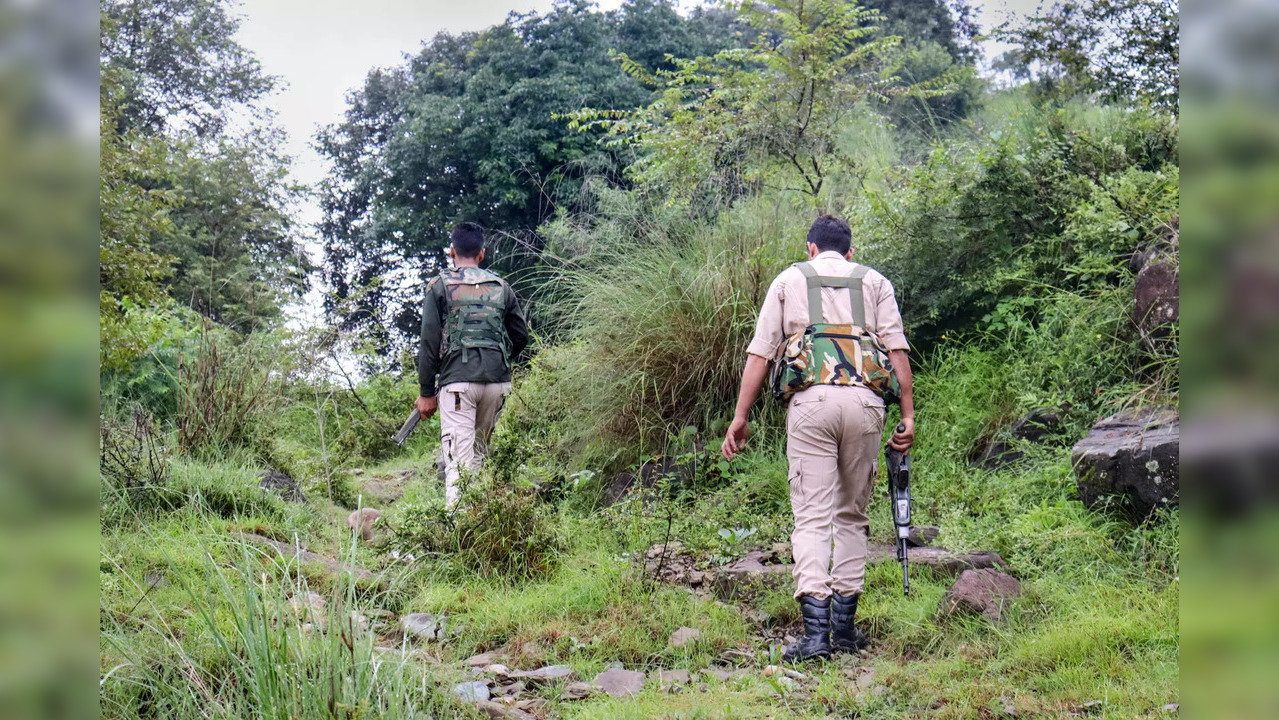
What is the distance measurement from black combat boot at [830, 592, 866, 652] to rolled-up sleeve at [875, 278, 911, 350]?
1.19 meters

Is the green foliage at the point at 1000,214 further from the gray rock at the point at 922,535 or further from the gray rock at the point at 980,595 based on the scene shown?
the gray rock at the point at 980,595

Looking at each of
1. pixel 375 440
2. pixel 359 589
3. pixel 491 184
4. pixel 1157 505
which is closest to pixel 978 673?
pixel 1157 505

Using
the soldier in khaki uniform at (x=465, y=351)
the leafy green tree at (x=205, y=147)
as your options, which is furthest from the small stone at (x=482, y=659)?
the leafy green tree at (x=205, y=147)

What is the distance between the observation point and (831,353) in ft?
14.0

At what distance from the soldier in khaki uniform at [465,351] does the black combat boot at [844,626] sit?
2.71 metres

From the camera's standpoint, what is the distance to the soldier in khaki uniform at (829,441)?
418cm

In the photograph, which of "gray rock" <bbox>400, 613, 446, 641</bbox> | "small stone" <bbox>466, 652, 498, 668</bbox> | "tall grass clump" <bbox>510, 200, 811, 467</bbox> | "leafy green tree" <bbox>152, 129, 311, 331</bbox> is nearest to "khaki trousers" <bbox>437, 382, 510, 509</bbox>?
"tall grass clump" <bbox>510, 200, 811, 467</bbox>

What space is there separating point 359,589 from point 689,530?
6.38 ft

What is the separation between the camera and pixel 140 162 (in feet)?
25.9

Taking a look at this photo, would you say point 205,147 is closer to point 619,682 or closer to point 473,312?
point 473,312

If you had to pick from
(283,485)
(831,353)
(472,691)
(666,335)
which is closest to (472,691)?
(472,691)

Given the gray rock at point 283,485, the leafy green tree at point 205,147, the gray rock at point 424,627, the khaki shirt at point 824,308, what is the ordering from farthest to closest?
the leafy green tree at point 205,147 → the gray rock at point 283,485 → the khaki shirt at point 824,308 → the gray rock at point 424,627

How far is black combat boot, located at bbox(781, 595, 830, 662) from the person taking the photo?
4012mm
